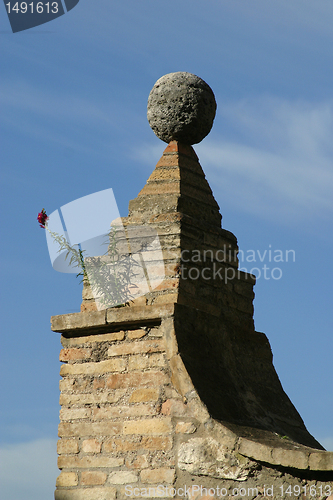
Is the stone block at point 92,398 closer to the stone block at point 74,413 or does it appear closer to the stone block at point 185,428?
the stone block at point 74,413

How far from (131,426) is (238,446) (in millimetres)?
840

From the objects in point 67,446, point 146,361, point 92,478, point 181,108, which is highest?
point 181,108

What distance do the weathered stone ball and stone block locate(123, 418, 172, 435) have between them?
8.22 ft

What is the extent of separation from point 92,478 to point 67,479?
220 mm

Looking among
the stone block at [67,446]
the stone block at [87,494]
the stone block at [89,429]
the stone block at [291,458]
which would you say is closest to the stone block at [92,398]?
the stone block at [89,429]

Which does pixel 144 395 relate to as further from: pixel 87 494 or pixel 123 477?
pixel 87 494

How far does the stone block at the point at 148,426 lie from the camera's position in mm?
4312

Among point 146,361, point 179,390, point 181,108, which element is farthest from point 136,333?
point 181,108

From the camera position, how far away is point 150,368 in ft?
14.8

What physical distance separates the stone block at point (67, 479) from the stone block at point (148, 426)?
52 cm

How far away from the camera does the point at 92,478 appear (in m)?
4.51

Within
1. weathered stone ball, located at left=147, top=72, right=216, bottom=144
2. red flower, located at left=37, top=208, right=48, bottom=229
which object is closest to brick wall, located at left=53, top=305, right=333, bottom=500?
red flower, located at left=37, top=208, right=48, bottom=229

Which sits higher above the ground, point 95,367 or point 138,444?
point 95,367

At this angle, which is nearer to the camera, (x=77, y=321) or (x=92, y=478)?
(x=92, y=478)
